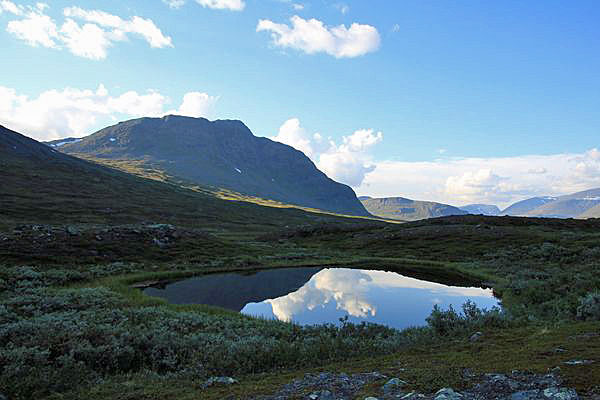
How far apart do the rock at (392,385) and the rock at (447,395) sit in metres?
0.98

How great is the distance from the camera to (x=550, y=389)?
718 cm

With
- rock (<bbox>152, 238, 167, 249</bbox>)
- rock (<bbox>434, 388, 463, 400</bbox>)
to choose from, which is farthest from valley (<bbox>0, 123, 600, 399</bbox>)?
rock (<bbox>434, 388, 463, 400</bbox>)

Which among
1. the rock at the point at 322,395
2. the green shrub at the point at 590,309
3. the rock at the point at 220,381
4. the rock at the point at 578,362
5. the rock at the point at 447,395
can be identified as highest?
the green shrub at the point at 590,309

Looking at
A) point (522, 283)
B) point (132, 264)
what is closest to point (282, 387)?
point (522, 283)

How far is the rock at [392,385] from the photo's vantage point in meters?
8.17

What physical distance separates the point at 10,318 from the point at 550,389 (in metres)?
22.1

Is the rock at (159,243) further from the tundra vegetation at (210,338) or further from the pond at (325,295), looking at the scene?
the pond at (325,295)

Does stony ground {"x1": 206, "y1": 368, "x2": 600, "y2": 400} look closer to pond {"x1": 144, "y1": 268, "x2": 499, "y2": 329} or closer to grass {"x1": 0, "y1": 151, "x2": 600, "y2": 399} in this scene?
grass {"x1": 0, "y1": 151, "x2": 600, "y2": 399}

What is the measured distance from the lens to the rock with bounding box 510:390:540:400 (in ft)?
23.1

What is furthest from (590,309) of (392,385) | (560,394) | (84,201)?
(84,201)

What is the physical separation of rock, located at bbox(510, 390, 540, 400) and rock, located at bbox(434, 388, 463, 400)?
1.01m

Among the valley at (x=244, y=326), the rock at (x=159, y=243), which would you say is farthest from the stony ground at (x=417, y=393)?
the rock at (x=159, y=243)

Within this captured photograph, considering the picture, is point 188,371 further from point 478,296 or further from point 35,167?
point 35,167

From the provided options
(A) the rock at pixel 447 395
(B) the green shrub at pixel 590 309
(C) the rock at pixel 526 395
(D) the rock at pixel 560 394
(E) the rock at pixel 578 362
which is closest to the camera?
(D) the rock at pixel 560 394
